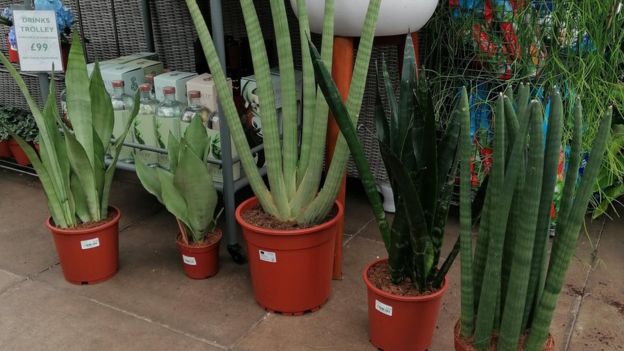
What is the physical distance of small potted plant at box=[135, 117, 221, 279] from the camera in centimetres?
169

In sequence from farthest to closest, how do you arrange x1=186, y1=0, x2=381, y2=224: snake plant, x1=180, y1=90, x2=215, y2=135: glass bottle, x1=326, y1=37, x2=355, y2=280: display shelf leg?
x1=180, y1=90, x2=215, y2=135: glass bottle < x1=326, y1=37, x2=355, y2=280: display shelf leg < x1=186, y1=0, x2=381, y2=224: snake plant

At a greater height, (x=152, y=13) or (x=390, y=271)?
(x=152, y=13)

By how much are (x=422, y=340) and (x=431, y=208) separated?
38 cm

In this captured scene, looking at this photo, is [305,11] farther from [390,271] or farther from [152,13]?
[152,13]

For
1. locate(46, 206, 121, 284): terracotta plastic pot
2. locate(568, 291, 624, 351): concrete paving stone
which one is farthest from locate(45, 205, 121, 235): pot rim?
locate(568, 291, 624, 351): concrete paving stone

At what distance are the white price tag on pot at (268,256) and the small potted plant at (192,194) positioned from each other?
0.84 ft

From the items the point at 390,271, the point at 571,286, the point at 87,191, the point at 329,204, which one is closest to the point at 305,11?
the point at 329,204

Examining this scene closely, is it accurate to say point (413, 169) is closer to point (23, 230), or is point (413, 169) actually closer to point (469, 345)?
point (469, 345)

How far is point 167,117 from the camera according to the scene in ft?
6.63

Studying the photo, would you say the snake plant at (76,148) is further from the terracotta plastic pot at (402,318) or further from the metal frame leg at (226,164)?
the terracotta plastic pot at (402,318)

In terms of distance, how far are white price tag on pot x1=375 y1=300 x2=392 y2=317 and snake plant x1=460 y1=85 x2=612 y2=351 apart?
28 centimetres

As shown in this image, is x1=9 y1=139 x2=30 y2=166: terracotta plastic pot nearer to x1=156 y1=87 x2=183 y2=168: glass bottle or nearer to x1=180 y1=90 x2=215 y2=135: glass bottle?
x1=156 y1=87 x2=183 y2=168: glass bottle

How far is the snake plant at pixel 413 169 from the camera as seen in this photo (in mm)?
1264

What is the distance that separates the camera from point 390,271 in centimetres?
147
